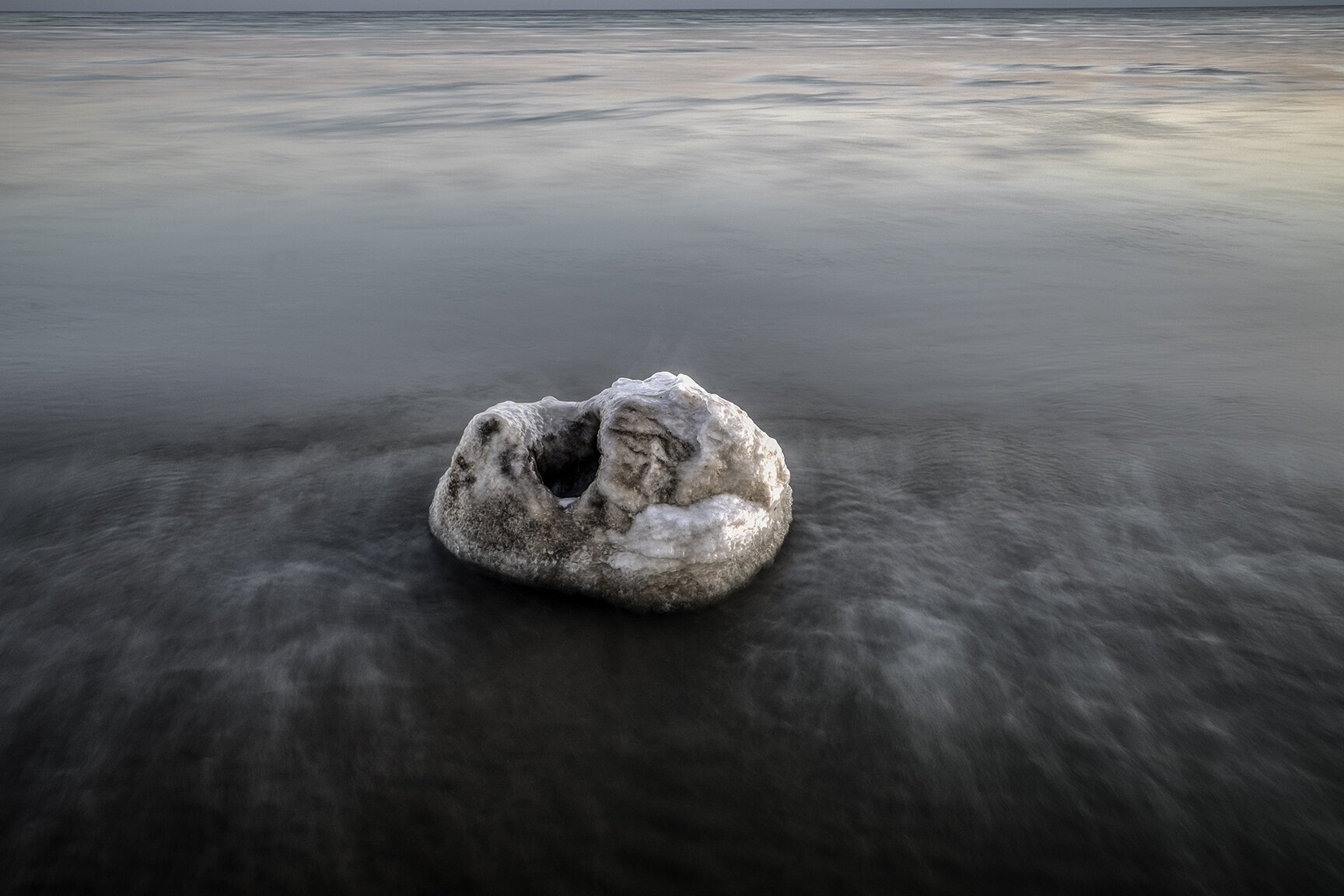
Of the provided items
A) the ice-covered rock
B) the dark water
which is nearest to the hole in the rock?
the ice-covered rock

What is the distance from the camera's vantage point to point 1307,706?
2.99 m

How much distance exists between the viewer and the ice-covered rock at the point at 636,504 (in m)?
3.34

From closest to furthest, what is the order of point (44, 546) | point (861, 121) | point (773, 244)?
point (44, 546)
point (773, 244)
point (861, 121)

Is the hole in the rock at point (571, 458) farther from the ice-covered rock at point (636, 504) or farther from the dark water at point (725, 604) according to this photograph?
the dark water at point (725, 604)

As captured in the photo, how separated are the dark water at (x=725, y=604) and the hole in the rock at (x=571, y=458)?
56 centimetres

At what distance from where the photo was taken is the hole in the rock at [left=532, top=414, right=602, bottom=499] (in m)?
3.76

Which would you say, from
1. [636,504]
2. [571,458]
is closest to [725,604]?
[636,504]

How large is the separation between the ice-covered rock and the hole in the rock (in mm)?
124

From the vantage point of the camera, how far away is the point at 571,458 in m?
3.83

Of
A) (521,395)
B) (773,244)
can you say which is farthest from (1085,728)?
(773,244)

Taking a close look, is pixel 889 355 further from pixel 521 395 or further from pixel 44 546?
pixel 44 546

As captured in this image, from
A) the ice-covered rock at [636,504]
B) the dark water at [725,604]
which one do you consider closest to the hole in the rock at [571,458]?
the ice-covered rock at [636,504]

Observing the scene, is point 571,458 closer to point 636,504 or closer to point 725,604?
point 636,504

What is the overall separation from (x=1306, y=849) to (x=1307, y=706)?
653 mm
